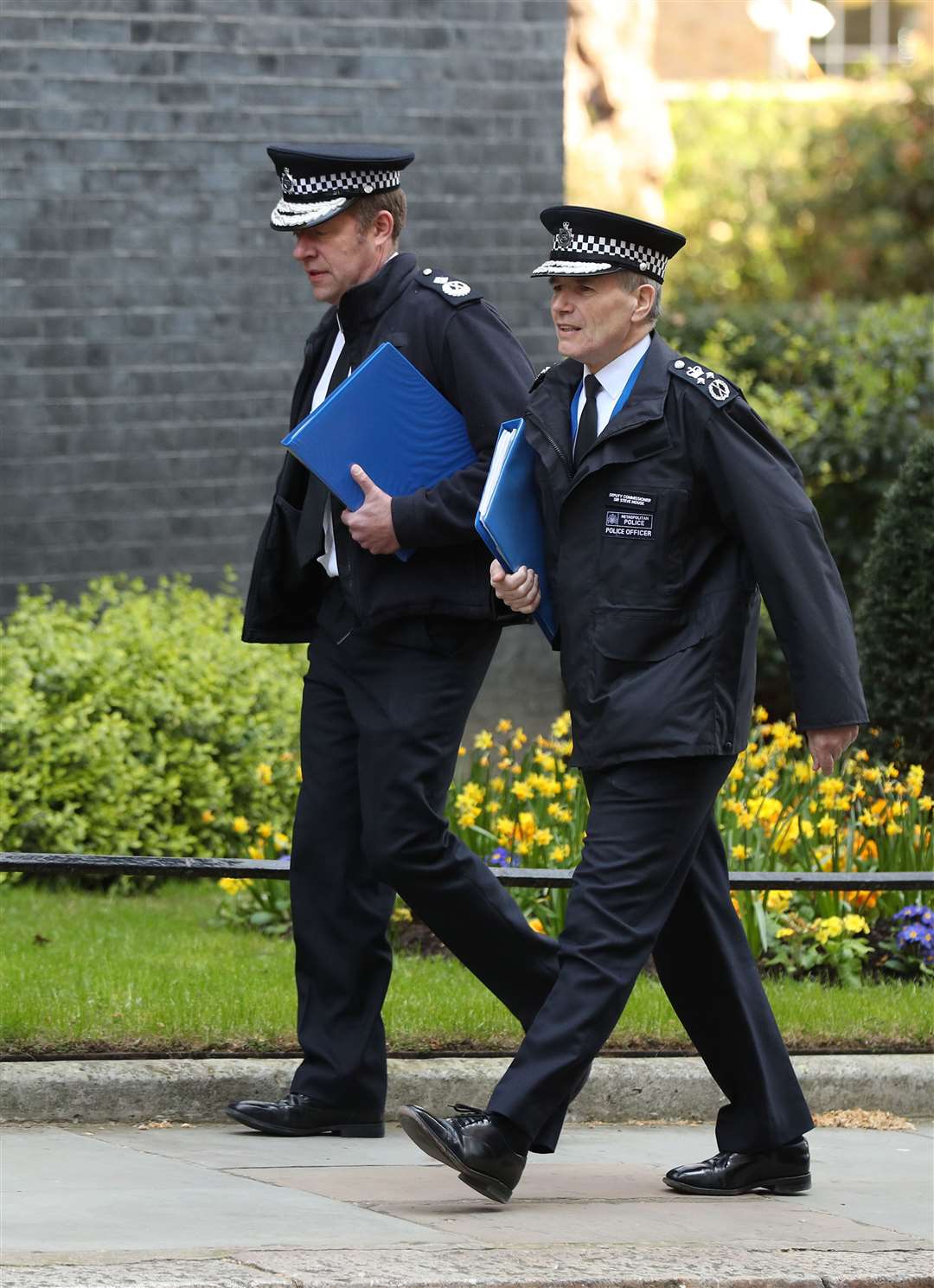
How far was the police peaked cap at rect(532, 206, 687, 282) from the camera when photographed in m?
4.55

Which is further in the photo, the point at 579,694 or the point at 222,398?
the point at 222,398

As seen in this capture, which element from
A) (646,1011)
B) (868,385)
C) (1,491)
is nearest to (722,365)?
(868,385)

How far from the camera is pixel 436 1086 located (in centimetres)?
545

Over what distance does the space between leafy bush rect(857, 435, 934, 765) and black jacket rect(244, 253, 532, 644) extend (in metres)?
3.57

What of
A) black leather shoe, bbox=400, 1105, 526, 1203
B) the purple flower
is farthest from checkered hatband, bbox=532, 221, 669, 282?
the purple flower

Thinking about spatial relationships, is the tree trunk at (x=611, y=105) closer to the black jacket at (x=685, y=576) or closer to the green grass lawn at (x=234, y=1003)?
the green grass lawn at (x=234, y=1003)

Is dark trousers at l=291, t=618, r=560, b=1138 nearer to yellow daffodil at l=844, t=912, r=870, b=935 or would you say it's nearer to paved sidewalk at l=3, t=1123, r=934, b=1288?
paved sidewalk at l=3, t=1123, r=934, b=1288

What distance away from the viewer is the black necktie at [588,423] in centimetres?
462

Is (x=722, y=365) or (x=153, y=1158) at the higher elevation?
(x=722, y=365)

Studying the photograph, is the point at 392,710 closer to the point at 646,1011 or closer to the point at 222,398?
the point at 646,1011

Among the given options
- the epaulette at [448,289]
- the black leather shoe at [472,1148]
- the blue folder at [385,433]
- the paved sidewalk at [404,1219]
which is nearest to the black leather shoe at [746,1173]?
the paved sidewalk at [404,1219]

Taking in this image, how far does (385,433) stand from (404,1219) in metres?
1.65

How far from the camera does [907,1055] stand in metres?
5.93

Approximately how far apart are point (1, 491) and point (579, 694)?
4.60 meters
